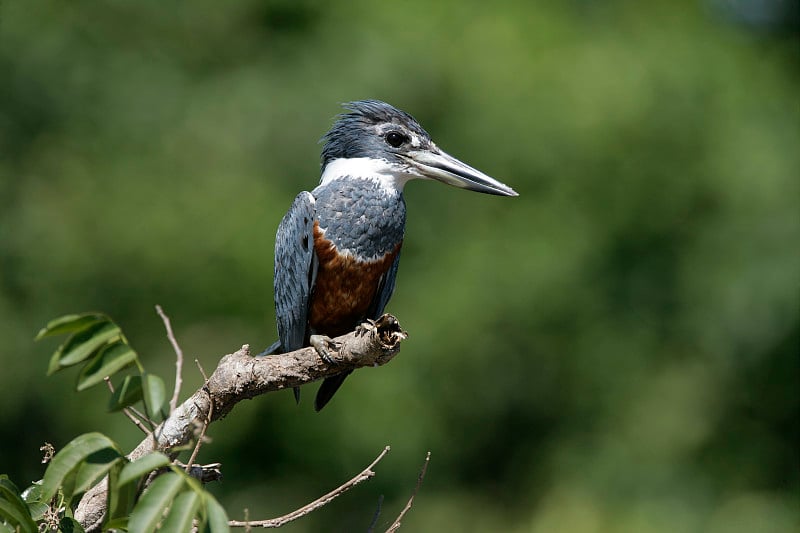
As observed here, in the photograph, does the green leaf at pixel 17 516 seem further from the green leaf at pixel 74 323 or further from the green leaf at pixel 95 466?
the green leaf at pixel 74 323

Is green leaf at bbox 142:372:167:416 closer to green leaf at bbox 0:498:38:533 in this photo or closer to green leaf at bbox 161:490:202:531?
green leaf at bbox 161:490:202:531

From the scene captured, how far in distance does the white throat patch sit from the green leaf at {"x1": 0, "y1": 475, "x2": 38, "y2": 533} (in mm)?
1957

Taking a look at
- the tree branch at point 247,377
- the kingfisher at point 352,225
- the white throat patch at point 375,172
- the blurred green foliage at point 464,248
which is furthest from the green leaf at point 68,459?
the blurred green foliage at point 464,248

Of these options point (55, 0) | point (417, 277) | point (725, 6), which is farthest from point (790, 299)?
point (55, 0)

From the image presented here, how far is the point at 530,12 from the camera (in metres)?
8.67

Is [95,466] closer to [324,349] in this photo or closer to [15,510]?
[15,510]

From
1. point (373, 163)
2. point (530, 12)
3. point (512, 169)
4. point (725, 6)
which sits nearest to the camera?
point (373, 163)

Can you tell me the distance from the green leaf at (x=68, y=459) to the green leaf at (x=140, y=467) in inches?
6.7

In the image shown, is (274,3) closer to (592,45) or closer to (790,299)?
(592,45)

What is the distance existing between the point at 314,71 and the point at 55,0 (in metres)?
2.51

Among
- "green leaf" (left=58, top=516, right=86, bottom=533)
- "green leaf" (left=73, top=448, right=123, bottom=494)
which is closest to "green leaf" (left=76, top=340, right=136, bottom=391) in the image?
"green leaf" (left=73, top=448, right=123, bottom=494)

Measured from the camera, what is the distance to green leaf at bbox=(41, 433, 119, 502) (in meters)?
2.01

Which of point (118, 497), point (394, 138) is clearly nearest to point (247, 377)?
point (118, 497)

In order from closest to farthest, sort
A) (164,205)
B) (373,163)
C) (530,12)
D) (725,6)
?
1. (373,163)
2. (164,205)
3. (530,12)
4. (725,6)
